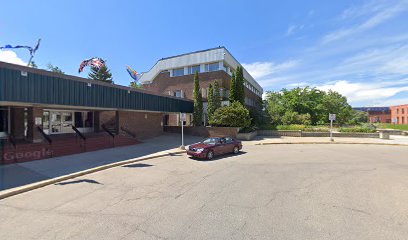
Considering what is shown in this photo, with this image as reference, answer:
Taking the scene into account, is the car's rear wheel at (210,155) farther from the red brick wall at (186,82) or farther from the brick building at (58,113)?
the red brick wall at (186,82)

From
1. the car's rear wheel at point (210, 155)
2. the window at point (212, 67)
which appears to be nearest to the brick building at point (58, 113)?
the car's rear wheel at point (210, 155)

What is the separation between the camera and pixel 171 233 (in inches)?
160

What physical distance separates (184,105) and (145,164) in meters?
14.7

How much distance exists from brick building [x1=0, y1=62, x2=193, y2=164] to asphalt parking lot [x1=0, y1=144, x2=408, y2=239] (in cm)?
562

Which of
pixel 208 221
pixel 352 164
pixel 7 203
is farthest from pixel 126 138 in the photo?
pixel 352 164

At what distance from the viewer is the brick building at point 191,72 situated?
28.5 meters

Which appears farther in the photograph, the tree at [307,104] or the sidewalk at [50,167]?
the tree at [307,104]

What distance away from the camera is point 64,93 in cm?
1212

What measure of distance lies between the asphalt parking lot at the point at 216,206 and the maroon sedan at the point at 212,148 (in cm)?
286

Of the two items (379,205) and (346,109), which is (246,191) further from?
(346,109)

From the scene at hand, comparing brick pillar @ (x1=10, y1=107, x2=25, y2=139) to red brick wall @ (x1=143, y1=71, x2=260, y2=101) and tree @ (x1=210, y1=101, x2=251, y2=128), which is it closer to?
tree @ (x1=210, y1=101, x2=251, y2=128)

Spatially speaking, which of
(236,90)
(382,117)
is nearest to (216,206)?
(236,90)

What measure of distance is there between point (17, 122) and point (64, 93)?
4009 millimetres

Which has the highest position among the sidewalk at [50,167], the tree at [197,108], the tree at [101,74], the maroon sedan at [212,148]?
the tree at [101,74]
